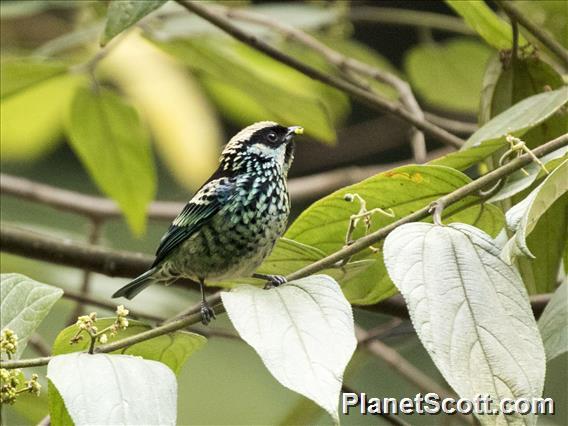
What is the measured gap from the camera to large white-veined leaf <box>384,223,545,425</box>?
1.50 metres

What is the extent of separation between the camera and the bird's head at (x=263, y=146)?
2.57m

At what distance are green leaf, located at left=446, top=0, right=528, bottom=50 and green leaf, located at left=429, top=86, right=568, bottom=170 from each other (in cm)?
31

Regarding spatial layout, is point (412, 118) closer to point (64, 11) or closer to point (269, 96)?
point (269, 96)

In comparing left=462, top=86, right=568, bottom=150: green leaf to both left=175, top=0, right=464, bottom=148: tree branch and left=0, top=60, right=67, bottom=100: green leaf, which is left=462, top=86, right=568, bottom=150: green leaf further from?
left=0, top=60, right=67, bottom=100: green leaf

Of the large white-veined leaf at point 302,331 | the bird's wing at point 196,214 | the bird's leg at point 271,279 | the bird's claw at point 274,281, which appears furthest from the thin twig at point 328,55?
the large white-veined leaf at point 302,331

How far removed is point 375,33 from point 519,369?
606cm

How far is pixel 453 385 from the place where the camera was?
4.83 feet

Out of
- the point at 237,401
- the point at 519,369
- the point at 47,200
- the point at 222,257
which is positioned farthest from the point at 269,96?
the point at 237,401

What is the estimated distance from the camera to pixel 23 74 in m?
2.70

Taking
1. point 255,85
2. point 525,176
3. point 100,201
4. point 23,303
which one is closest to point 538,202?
point 525,176

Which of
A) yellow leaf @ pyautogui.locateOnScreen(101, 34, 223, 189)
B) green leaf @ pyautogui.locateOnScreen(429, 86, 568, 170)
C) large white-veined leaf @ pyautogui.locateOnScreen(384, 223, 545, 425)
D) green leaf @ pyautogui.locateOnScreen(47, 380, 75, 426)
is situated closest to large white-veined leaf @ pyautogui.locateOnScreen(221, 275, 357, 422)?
large white-veined leaf @ pyautogui.locateOnScreen(384, 223, 545, 425)

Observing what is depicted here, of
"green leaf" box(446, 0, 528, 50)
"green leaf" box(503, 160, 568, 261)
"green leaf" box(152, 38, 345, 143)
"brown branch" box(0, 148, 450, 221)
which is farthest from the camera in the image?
"brown branch" box(0, 148, 450, 221)

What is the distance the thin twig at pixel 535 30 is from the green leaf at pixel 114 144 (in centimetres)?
118

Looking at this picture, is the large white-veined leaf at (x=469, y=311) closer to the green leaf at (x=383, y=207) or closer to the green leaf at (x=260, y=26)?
the green leaf at (x=383, y=207)
